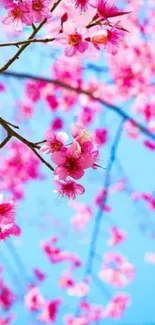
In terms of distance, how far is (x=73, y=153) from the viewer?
6.57ft

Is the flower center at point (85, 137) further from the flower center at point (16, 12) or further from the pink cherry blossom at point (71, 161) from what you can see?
the flower center at point (16, 12)

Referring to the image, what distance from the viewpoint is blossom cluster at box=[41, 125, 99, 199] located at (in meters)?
2.00

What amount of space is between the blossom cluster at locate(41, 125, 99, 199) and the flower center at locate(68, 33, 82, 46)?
362 mm

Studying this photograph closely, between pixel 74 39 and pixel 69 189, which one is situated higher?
pixel 74 39

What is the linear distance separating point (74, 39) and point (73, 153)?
0.45 metres

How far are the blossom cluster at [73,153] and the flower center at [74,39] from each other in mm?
362

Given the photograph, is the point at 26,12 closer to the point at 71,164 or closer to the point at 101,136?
the point at 71,164

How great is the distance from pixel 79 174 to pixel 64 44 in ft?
1.64

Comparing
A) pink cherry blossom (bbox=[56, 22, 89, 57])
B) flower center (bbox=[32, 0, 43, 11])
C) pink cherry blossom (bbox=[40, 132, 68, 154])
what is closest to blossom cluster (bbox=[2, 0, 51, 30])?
flower center (bbox=[32, 0, 43, 11])

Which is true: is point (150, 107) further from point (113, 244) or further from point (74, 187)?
point (74, 187)

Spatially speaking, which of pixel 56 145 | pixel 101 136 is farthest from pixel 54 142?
pixel 101 136

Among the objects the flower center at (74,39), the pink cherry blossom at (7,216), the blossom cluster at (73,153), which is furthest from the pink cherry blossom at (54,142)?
the flower center at (74,39)

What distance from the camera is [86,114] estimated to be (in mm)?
7430

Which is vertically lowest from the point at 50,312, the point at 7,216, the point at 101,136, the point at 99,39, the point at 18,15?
the point at 7,216
